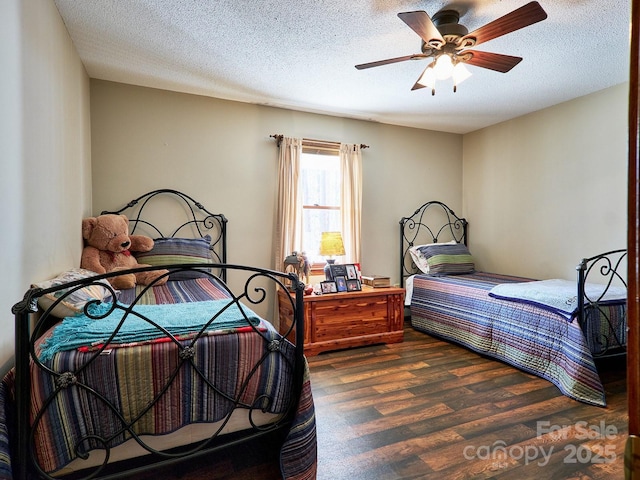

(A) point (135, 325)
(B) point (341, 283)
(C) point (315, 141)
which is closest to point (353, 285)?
(B) point (341, 283)

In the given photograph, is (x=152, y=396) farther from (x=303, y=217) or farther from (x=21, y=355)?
(x=303, y=217)

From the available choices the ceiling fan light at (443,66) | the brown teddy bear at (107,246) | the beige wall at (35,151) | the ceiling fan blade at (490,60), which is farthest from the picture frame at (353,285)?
the beige wall at (35,151)

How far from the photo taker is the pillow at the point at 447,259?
3.97 m

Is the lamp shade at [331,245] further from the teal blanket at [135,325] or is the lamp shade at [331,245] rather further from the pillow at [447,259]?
the teal blanket at [135,325]

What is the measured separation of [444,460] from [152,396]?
1.35 m

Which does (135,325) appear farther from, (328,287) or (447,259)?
(447,259)

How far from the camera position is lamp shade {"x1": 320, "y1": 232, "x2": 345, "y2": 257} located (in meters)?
3.50

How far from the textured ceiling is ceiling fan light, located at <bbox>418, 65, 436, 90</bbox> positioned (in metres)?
0.27

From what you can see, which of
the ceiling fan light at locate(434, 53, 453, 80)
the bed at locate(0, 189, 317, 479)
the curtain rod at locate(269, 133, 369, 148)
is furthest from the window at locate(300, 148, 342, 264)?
the bed at locate(0, 189, 317, 479)

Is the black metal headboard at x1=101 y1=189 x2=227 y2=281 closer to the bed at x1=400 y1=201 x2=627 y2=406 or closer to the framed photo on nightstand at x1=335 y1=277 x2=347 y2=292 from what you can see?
the framed photo on nightstand at x1=335 y1=277 x2=347 y2=292

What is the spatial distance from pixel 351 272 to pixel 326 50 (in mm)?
1946

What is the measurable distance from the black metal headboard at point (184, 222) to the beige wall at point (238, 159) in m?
0.07

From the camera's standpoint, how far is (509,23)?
1.84 m

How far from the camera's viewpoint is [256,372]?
1.46 m
